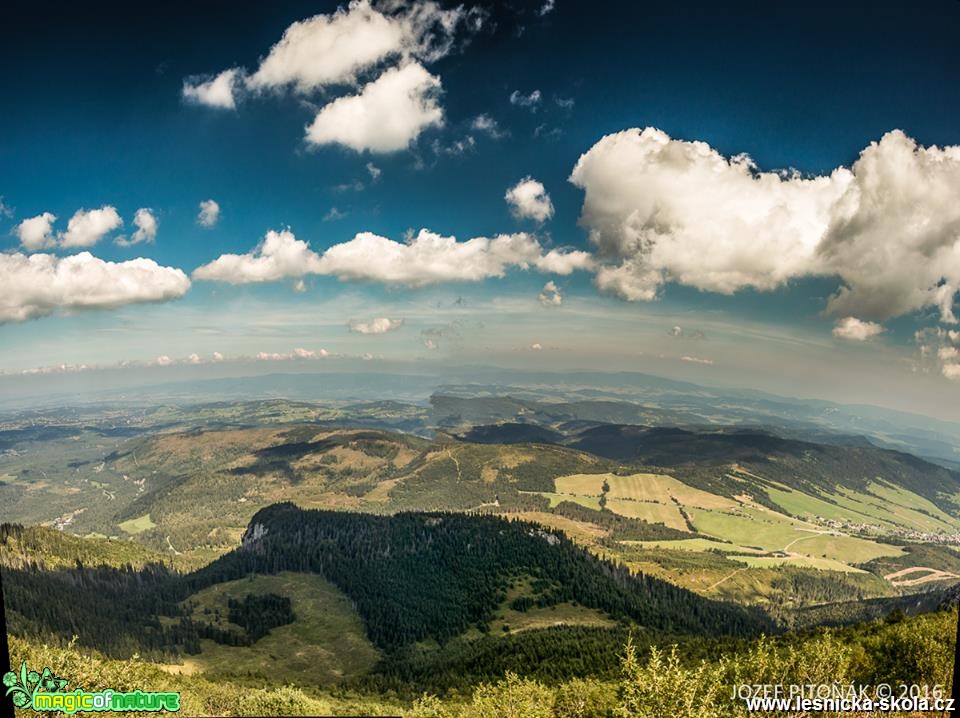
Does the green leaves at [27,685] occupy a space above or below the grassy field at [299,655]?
above

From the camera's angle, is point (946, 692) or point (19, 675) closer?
point (19, 675)

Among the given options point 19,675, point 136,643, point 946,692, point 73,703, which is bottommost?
point 136,643

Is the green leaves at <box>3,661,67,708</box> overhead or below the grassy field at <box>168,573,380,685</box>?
Result: overhead

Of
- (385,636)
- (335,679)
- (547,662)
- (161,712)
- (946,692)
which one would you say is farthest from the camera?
(385,636)

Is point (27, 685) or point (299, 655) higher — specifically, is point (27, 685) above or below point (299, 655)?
above

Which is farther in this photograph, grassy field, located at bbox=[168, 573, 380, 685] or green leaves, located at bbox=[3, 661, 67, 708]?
grassy field, located at bbox=[168, 573, 380, 685]

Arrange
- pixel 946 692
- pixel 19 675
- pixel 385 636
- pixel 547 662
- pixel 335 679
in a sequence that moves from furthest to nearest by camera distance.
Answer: pixel 385 636
pixel 335 679
pixel 547 662
pixel 946 692
pixel 19 675

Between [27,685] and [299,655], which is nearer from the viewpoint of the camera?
[27,685]

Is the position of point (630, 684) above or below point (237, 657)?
above

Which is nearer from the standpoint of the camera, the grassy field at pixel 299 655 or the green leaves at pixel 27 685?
the green leaves at pixel 27 685

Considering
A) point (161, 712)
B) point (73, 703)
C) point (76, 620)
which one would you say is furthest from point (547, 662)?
point (76, 620)

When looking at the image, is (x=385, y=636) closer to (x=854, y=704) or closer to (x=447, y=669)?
(x=447, y=669)
